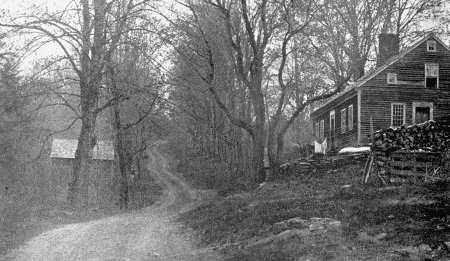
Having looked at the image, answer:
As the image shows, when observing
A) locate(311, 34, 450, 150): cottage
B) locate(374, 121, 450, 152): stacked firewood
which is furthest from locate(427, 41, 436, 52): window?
locate(374, 121, 450, 152): stacked firewood

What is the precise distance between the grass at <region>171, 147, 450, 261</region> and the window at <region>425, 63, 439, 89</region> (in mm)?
18691

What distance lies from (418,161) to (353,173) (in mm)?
6805

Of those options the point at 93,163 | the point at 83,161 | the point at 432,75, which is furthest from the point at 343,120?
the point at 83,161

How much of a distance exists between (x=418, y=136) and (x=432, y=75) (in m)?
13.7

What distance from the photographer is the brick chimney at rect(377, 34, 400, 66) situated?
36.9 meters

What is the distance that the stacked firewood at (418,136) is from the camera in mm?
22750

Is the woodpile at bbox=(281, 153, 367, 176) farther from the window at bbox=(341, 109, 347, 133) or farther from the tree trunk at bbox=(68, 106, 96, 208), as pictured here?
the window at bbox=(341, 109, 347, 133)

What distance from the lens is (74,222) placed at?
21.4 metres

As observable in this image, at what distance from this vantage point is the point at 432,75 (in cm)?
3612

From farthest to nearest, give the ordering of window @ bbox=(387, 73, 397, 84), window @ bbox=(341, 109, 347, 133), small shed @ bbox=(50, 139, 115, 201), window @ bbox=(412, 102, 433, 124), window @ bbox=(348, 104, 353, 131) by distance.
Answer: small shed @ bbox=(50, 139, 115, 201) → window @ bbox=(341, 109, 347, 133) → window @ bbox=(348, 104, 353, 131) → window @ bbox=(412, 102, 433, 124) → window @ bbox=(387, 73, 397, 84)

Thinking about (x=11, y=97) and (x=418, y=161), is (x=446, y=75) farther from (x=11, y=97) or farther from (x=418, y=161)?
(x=11, y=97)

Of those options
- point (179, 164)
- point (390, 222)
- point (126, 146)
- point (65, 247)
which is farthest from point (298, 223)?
point (179, 164)

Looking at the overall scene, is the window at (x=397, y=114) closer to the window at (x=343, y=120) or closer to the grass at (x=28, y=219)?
the window at (x=343, y=120)

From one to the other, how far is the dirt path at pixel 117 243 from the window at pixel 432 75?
838 inches
